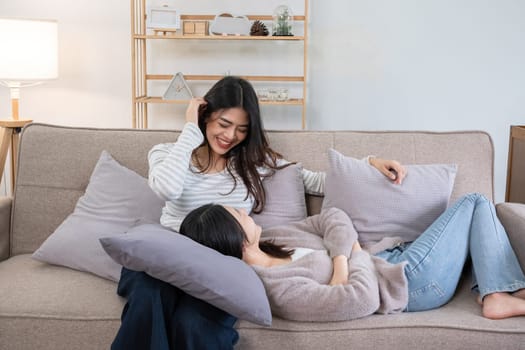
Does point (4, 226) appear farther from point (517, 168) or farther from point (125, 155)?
point (517, 168)

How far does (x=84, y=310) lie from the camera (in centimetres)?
177

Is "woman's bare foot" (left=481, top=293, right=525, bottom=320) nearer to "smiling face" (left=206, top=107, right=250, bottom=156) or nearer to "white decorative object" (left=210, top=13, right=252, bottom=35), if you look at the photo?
"smiling face" (left=206, top=107, right=250, bottom=156)

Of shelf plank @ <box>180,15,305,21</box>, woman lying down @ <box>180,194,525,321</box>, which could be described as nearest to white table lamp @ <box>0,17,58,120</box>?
shelf plank @ <box>180,15,305,21</box>

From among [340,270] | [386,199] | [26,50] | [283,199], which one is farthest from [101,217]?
[26,50]

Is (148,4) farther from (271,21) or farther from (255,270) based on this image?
(255,270)

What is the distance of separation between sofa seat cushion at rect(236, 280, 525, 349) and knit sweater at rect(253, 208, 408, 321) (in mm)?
34

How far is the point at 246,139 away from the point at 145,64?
1.81m

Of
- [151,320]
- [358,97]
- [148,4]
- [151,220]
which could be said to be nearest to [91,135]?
[151,220]

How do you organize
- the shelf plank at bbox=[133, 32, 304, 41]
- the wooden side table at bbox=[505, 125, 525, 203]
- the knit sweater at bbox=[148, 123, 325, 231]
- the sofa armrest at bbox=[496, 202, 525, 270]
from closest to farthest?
the sofa armrest at bbox=[496, 202, 525, 270], the knit sweater at bbox=[148, 123, 325, 231], the wooden side table at bbox=[505, 125, 525, 203], the shelf plank at bbox=[133, 32, 304, 41]

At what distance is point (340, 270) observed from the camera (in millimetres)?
1848

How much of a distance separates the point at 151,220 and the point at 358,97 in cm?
208

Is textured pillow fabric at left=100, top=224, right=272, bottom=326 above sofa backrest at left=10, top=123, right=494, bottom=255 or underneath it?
underneath

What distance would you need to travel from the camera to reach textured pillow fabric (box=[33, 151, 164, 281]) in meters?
2.01

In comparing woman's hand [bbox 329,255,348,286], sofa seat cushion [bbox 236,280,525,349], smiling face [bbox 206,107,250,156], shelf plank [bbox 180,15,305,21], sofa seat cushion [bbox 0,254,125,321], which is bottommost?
sofa seat cushion [bbox 236,280,525,349]
